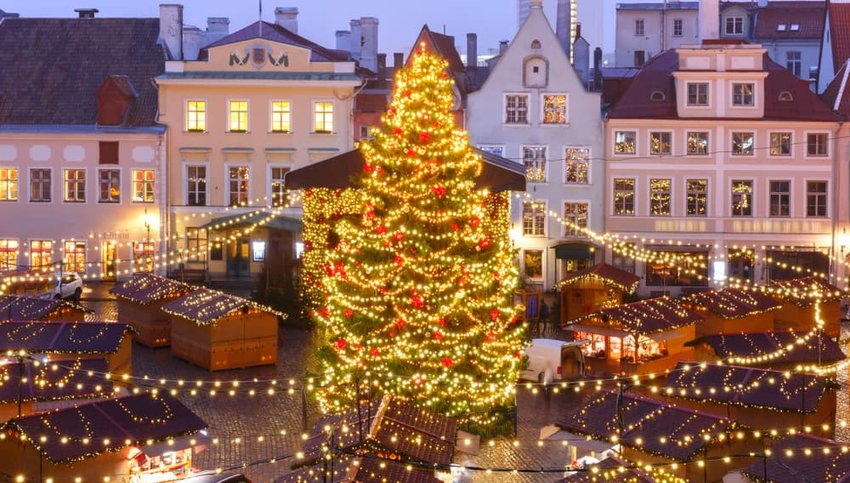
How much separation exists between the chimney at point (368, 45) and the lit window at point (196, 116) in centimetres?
982

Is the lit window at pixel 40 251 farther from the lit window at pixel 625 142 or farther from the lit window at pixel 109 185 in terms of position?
the lit window at pixel 625 142

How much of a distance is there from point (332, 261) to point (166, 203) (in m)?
22.2

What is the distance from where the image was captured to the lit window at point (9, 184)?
42719 millimetres

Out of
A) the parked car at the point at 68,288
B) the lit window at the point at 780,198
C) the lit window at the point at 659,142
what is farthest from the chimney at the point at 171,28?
the lit window at the point at 780,198

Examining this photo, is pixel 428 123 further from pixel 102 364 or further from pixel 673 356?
pixel 673 356

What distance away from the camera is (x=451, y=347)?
64.3 feet

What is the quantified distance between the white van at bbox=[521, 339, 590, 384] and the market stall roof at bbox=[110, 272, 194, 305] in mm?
9384

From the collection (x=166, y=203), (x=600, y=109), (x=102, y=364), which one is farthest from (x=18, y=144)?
(x=102, y=364)

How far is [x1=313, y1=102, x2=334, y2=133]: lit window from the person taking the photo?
41812 millimetres

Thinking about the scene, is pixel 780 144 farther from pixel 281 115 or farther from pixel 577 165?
pixel 281 115

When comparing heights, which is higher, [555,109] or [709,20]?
[709,20]

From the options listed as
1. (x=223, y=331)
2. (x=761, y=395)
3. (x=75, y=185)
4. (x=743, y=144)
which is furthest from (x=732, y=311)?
(x=75, y=185)

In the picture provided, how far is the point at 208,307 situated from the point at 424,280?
765 cm

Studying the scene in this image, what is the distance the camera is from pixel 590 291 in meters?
32.1
